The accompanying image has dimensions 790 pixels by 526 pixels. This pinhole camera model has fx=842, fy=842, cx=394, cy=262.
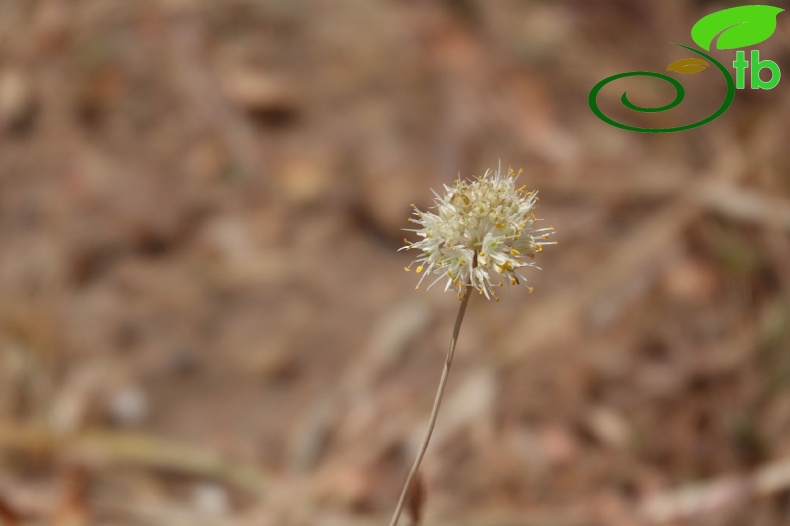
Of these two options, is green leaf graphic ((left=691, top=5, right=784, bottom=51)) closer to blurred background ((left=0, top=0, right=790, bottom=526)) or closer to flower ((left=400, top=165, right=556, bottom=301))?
blurred background ((left=0, top=0, right=790, bottom=526))

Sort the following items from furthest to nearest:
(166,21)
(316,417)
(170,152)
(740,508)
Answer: (166,21), (170,152), (316,417), (740,508)

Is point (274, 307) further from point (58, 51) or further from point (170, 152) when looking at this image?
point (58, 51)

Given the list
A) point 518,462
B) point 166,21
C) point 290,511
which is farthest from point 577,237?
point 166,21

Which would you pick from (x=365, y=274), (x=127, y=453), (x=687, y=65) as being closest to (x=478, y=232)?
(x=127, y=453)

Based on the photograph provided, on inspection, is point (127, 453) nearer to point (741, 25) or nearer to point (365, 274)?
point (365, 274)

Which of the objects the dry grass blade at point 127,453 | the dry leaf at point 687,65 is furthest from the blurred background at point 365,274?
the dry leaf at point 687,65

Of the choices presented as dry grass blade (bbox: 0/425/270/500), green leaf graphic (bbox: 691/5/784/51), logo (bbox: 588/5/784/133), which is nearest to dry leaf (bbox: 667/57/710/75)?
logo (bbox: 588/5/784/133)
